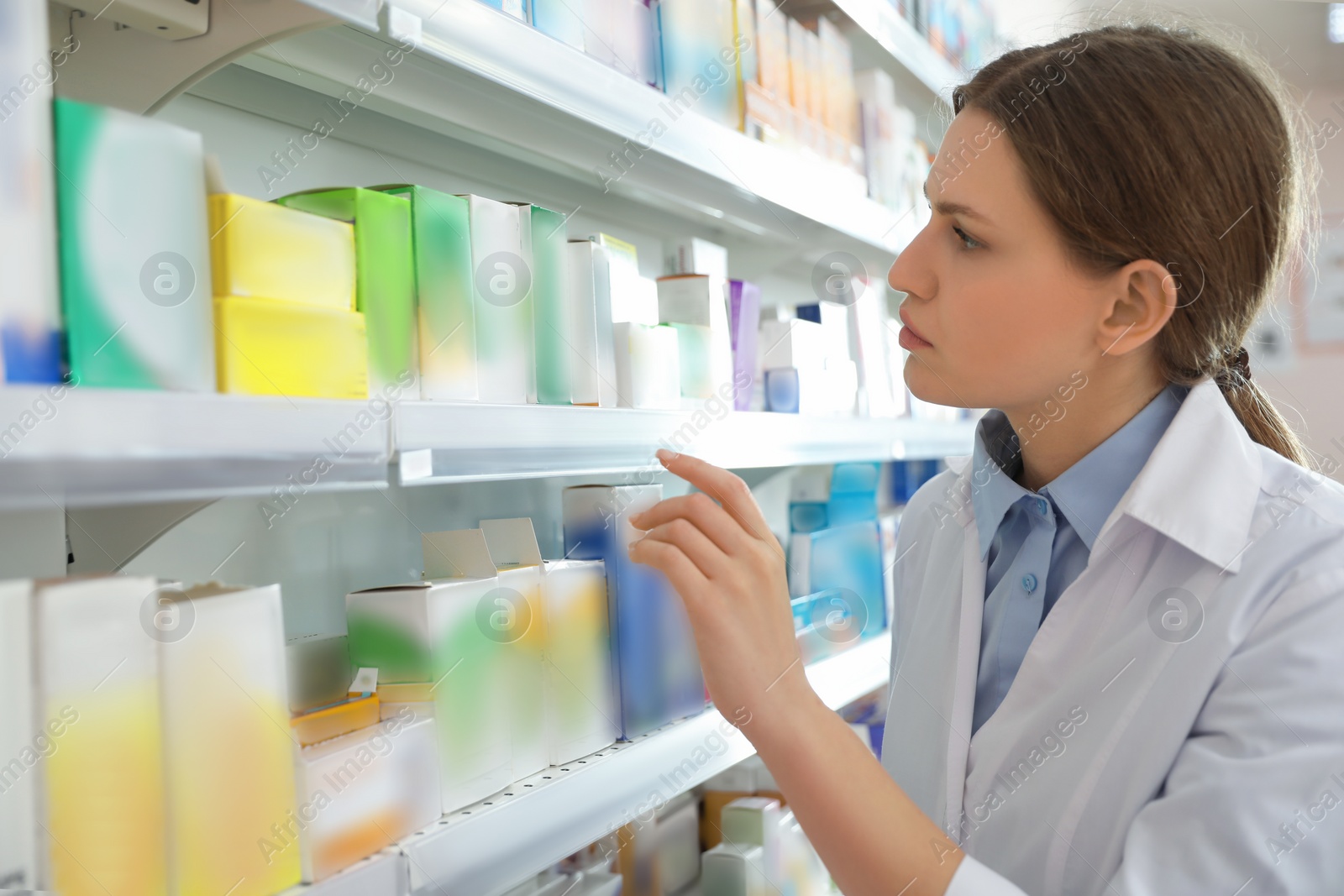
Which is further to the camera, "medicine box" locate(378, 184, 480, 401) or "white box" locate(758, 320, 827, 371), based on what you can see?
"white box" locate(758, 320, 827, 371)

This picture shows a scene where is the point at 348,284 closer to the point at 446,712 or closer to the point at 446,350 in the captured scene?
the point at 446,350

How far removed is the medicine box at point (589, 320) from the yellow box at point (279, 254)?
1.03 feet

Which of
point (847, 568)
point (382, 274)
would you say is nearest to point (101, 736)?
point (382, 274)

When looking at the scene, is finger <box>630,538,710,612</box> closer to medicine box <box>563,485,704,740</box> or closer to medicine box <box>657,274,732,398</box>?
medicine box <box>563,485,704,740</box>

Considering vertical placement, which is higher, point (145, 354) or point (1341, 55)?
point (1341, 55)

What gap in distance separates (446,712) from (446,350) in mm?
338

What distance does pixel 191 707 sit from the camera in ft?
2.17

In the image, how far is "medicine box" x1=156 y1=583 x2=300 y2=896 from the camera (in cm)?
65

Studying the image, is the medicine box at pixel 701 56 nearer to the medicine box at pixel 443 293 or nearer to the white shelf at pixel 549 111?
the white shelf at pixel 549 111

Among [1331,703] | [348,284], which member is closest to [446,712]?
[348,284]

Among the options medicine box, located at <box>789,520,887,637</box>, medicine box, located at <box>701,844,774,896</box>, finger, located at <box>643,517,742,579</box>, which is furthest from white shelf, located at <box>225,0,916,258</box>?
medicine box, located at <box>701,844,774,896</box>

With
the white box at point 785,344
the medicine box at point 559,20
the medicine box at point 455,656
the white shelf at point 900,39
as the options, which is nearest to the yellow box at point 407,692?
the medicine box at point 455,656

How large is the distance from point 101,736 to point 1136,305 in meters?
1.01

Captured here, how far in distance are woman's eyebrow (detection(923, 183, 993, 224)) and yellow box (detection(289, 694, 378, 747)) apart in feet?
2.51
